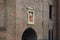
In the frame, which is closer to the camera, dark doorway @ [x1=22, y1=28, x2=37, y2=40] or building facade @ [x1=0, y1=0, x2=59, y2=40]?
building facade @ [x1=0, y1=0, x2=59, y2=40]

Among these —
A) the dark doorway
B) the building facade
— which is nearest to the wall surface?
the building facade

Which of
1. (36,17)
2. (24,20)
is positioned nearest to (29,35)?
(36,17)

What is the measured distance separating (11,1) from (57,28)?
6.98 meters

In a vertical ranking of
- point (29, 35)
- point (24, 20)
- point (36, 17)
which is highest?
point (36, 17)

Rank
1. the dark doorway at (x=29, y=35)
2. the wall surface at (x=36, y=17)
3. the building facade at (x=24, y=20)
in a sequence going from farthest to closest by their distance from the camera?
the dark doorway at (x=29, y=35), the wall surface at (x=36, y=17), the building facade at (x=24, y=20)

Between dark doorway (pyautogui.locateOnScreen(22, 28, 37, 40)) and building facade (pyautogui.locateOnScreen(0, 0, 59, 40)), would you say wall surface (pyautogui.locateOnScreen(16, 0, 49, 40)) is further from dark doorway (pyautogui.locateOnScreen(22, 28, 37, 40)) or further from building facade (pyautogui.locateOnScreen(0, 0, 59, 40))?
dark doorway (pyautogui.locateOnScreen(22, 28, 37, 40))

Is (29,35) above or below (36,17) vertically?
below

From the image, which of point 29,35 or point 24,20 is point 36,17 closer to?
point 24,20

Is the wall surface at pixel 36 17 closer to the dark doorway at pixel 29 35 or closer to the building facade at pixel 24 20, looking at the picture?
the building facade at pixel 24 20

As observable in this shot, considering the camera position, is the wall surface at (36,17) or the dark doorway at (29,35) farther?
the dark doorway at (29,35)

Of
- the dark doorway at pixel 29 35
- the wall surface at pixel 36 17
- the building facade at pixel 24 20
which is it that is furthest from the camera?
the dark doorway at pixel 29 35

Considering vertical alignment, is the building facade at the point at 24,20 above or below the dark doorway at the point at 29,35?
above

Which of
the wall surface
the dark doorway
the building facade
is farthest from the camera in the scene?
the dark doorway

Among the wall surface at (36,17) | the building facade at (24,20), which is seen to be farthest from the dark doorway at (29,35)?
the wall surface at (36,17)
